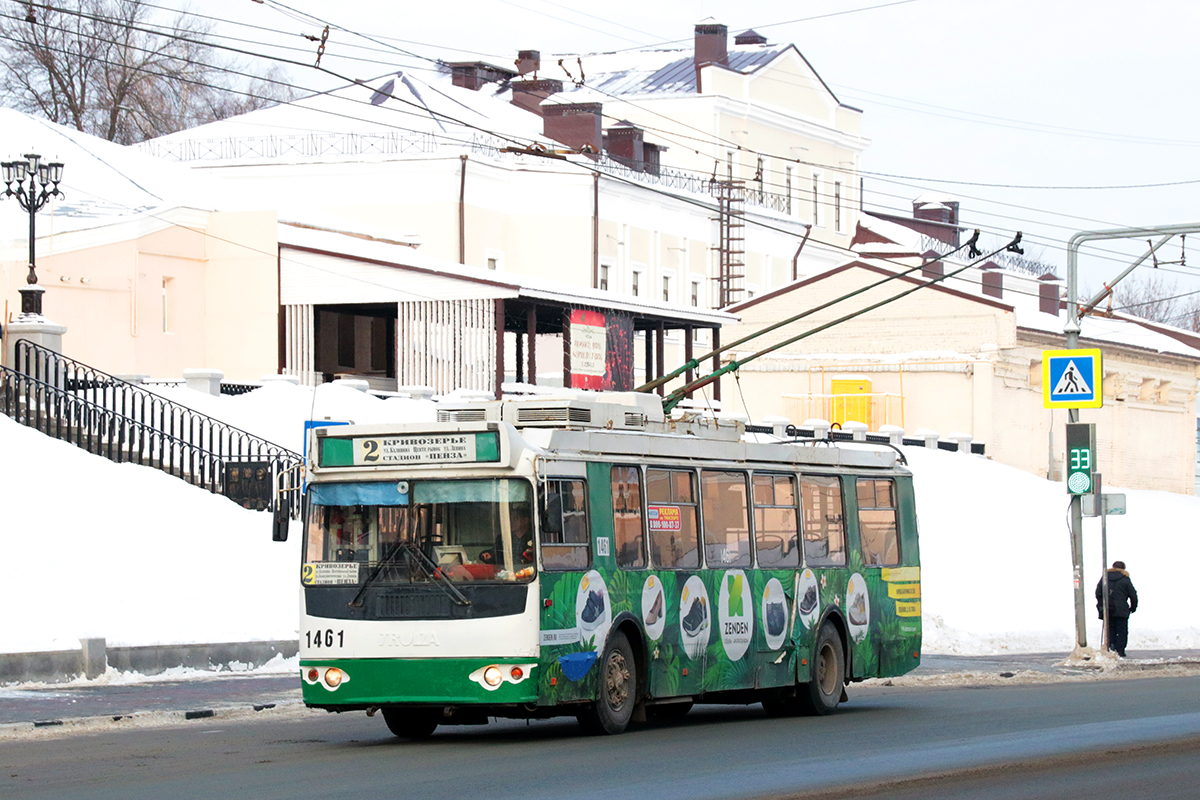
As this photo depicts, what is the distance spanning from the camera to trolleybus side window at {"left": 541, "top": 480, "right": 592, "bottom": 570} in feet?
46.7

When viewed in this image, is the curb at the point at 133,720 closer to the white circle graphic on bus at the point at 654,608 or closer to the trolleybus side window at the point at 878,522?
the white circle graphic on bus at the point at 654,608

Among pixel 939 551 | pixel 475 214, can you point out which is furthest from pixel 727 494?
pixel 475 214

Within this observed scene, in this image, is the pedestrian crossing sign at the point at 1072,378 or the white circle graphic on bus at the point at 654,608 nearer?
the white circle graphic on bus at the point at 654,608

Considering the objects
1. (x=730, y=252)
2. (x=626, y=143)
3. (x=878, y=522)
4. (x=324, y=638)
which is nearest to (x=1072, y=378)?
(x=878, y=522)

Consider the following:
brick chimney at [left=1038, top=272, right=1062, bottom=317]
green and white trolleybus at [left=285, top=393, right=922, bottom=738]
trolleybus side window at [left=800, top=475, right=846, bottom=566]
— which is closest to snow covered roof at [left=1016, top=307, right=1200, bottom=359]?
brick chimney at [left=1038, top=272, right=1062, bottom=317]

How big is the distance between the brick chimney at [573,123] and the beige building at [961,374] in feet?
29.4

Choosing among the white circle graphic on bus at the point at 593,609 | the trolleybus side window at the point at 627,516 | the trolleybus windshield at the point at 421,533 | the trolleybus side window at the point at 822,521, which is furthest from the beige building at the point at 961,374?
the trolleybus windshield at the point at 421,533

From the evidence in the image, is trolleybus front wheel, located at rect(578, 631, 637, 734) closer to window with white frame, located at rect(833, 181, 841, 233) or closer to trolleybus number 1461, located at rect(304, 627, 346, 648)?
trolleybus number 1461, located at rect(304, 627, 346, 648)

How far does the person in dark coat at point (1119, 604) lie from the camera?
27328mm

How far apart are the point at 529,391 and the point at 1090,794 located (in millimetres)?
27950

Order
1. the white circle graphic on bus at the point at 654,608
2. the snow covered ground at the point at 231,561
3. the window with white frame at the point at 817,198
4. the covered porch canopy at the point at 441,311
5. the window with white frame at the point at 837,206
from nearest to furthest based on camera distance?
the white circle graphic on bus at the point at 654,608, the snow covered ground at the point at 231,561, the covered porch canopy at the point at 441,311, the window with white frame at the point at 817,198, the window with white frame at the point at 837,206

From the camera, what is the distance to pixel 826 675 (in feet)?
59.8

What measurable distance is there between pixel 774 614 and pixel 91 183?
30.6m

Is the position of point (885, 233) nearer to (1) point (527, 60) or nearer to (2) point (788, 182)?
(2) point (788, 182)
